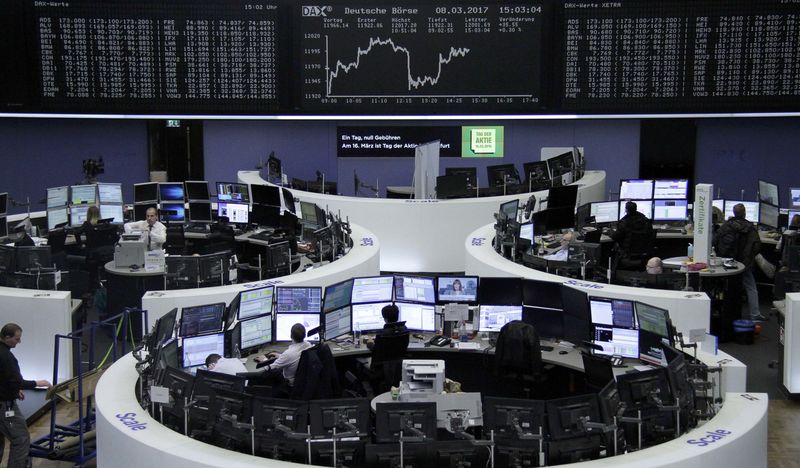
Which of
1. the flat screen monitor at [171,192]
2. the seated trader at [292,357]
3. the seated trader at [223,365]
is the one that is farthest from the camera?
the flat screen monitor at [171,192]

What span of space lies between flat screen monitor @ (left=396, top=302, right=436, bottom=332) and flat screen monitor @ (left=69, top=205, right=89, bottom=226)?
5.79 m

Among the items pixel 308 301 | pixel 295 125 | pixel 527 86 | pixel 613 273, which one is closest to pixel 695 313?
pixel 613 273

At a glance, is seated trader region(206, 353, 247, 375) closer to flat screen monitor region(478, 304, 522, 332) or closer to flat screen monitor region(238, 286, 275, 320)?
flat screen monitor region(238, 286, 275, 320)

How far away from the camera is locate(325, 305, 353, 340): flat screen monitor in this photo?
8672 mm

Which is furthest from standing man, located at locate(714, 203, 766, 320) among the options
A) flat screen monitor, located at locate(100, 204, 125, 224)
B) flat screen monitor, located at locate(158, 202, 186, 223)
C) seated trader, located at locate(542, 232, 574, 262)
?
flat screen monitor, located at locate(100, 204, 125, 224)

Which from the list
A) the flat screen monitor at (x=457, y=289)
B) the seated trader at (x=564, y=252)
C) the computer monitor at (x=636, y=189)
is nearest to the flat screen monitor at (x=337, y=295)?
the flat screen monitor at (x=457, y=289)

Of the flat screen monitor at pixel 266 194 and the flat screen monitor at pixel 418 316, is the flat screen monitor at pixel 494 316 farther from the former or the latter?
the flat screen monitor at pixel 266 194

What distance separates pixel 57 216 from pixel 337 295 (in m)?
5.72

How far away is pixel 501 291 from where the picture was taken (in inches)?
347

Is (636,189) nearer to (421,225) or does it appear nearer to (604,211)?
(604,211)

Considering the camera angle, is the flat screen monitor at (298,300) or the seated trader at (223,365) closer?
the seated trader at (223,365)

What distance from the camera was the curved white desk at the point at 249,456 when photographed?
5.70m

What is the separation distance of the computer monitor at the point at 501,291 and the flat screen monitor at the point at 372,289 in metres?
0.78

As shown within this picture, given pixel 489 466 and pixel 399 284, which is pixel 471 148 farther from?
pixel 489 466
